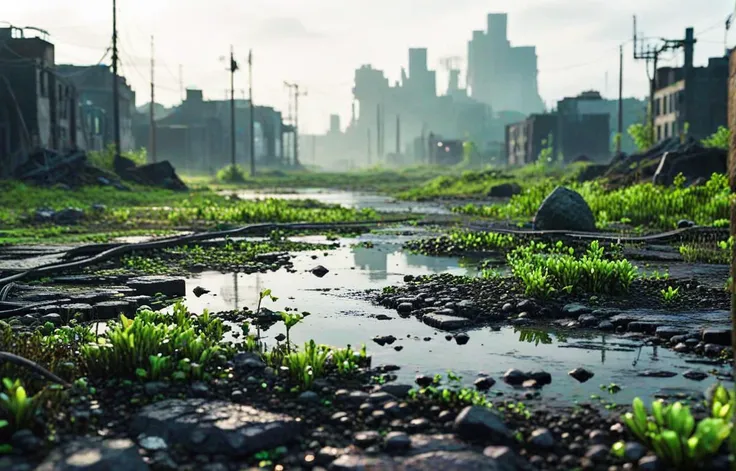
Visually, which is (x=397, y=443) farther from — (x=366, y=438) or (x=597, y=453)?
(x=597, y=453)

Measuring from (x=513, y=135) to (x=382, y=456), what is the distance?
282 ft

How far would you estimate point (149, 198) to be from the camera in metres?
28.7

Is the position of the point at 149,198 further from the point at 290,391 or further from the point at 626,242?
the point at 290,391

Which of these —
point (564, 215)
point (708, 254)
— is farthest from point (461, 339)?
point (564, 215)

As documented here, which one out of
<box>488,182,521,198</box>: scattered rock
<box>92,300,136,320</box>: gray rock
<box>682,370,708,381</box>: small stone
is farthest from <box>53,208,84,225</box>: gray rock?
<box>488,182,521,198</box>: scattered rock

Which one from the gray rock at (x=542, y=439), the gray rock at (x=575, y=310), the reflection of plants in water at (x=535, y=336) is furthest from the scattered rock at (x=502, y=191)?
the gray rock at (x=542, y=439)

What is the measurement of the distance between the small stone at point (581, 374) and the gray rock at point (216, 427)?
74.3 inches

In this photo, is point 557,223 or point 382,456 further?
point 557,223

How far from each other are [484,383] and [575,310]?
236 centimetres

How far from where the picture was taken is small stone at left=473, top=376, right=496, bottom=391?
4.82m

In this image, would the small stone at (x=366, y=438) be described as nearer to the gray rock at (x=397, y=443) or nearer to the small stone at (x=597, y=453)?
the gray rock at (x=397, y=443)

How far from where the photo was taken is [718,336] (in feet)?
18.9

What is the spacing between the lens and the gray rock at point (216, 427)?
3.81 m

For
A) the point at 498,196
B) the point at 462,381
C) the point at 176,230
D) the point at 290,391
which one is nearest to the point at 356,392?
the point at 290,391
